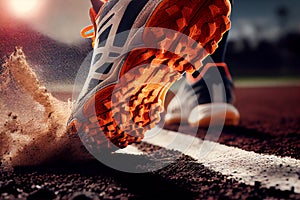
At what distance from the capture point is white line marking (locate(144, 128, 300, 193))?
0.81 m

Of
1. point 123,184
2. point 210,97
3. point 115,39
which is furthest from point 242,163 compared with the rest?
point 210,97

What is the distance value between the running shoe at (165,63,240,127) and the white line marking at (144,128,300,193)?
25cm

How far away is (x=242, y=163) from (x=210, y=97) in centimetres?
80

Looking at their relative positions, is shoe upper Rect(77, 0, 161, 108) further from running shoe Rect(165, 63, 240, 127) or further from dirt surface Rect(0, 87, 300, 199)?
running shoe Rect(165, 63, 240, 127)

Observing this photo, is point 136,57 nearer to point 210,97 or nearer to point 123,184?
point 123,184

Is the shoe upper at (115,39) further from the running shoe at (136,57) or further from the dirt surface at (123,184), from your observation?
the dirt surface at (123,184)

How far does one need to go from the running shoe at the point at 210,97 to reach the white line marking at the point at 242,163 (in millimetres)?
247

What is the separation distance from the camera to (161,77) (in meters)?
0.98

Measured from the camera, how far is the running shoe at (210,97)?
1710 millimetres

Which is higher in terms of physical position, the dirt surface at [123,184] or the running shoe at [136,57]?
the running shoe at [136,57]

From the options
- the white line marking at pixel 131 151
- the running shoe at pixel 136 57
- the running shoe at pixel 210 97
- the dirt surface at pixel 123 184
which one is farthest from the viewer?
the running shoe at pixel 210 97

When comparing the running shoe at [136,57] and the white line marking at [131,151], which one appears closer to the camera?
the running shoe at [136,57]

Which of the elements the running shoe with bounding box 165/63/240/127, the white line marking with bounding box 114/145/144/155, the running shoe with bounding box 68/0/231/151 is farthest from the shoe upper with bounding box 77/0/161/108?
the running shoe with bounding box 165/63/240/127

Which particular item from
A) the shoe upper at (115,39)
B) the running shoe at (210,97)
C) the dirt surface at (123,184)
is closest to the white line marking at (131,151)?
the dirt surface at (123,184)
